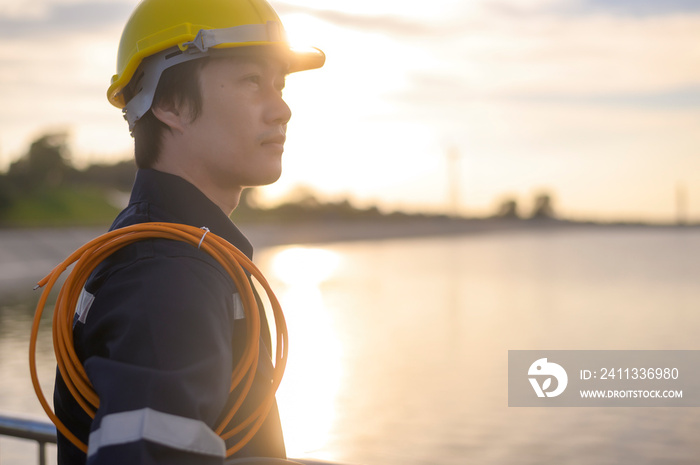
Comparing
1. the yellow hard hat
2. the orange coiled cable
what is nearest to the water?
the orange coiled cable

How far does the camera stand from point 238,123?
179cm

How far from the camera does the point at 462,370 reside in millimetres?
13844

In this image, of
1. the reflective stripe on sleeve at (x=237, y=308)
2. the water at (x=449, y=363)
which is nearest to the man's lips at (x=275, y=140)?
the reflective stripe on sleeve at (x=237, y=308)

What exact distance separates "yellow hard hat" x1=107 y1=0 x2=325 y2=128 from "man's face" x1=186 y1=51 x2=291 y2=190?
6cm

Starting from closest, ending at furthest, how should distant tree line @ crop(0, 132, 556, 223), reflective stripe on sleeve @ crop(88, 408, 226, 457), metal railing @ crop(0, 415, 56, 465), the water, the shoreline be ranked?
1. reflective stripe on sleeve @ crop(88, 408, 226, 457)
2. metal railing @ crop(0, 415, 56, 465)
3. the water
4. the shoreline
5. distant tree line @ crop(0, 132, 556, 223)

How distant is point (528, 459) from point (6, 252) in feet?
103

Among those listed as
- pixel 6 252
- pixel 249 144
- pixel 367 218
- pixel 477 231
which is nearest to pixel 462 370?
pixel 249 144

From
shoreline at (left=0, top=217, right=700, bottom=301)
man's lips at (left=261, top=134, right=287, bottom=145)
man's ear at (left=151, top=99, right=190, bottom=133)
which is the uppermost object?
shoreline at (left=0, top=217, right=700, bottom=301)

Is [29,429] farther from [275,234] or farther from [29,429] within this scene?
[275,234]

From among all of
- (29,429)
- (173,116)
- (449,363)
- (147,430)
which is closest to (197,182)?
(173,116)

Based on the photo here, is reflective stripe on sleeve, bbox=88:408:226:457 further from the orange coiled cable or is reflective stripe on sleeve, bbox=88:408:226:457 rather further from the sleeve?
the orange coiled cable

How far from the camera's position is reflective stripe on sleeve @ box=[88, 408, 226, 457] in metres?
1.29

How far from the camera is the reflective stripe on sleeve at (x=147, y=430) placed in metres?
1.29

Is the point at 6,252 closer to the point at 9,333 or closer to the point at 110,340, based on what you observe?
the point at 9,333
